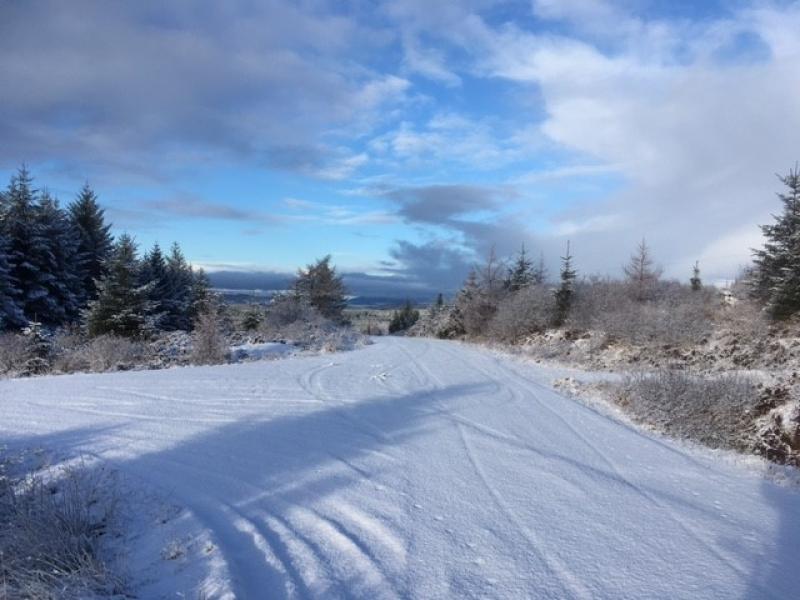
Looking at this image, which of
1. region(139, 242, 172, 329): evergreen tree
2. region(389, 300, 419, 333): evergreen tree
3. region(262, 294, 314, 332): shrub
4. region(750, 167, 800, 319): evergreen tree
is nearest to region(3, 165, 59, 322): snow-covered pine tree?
region(139, 242, 172, 329): evergreen tree

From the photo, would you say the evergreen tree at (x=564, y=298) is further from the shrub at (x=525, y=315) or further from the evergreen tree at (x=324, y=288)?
the evergreen tree at (x=324, y=288)

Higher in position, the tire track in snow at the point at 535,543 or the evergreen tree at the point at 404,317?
the evergreen tree at the point at 404,317

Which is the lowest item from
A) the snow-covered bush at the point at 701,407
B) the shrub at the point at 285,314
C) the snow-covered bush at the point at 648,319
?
the snow-covered bush at the point at 701,407

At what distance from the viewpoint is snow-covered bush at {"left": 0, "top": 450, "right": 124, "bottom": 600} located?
334cm

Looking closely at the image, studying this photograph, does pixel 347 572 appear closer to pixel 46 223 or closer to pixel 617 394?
pixel 617 394

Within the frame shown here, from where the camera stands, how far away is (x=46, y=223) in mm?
27031

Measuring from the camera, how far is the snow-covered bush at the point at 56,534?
334cm

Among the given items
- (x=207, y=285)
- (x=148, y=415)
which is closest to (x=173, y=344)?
(x=148, y=415)

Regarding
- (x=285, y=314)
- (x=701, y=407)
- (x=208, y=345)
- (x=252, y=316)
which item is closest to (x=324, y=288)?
(x=252, y=316)

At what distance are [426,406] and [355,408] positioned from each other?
1288 millimetres

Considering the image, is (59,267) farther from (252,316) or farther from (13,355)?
(13,355)

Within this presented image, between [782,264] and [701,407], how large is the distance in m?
12.3

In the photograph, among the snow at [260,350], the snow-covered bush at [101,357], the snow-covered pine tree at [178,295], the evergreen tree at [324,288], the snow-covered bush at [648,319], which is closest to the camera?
the snow-covered bush at [101,357]

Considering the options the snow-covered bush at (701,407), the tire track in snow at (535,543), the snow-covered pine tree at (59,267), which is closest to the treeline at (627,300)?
the snow-covered bush at (701,407)
